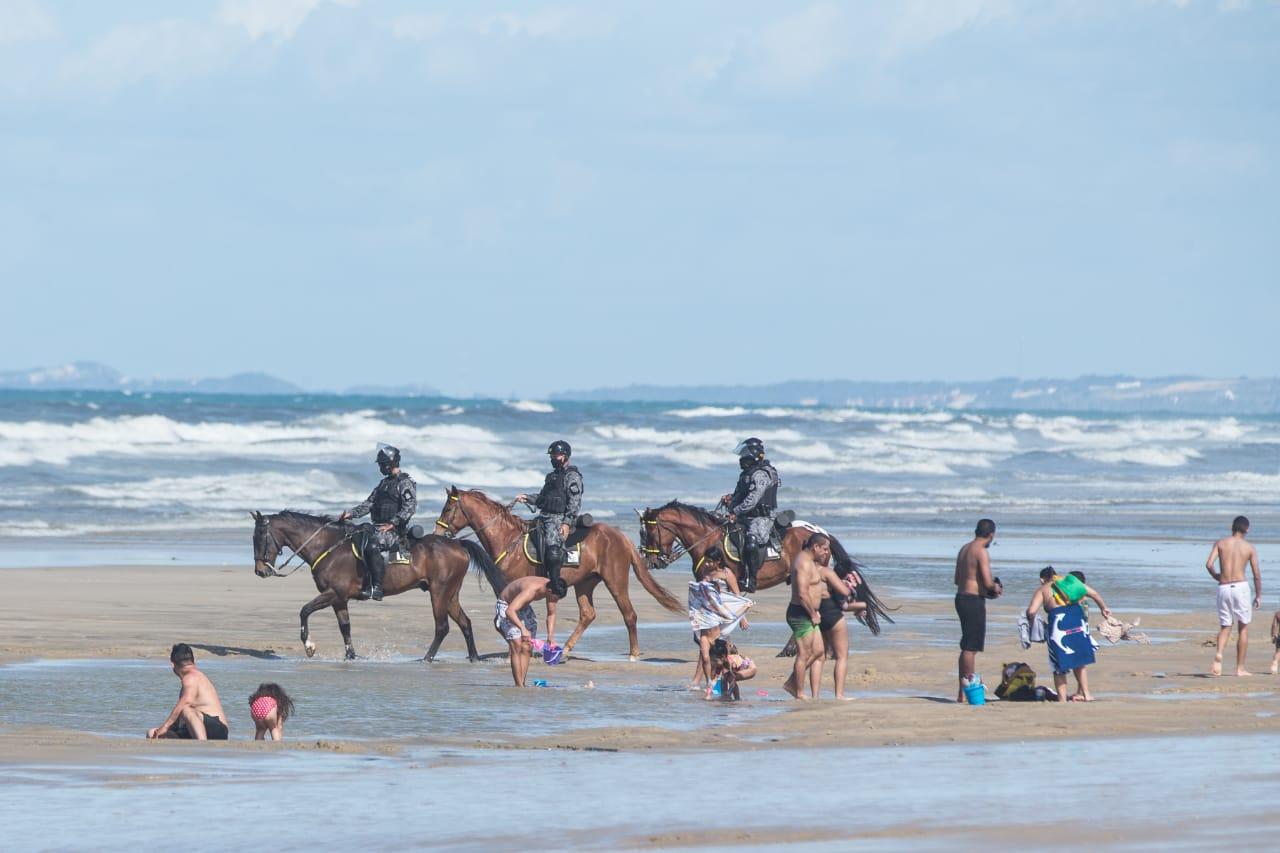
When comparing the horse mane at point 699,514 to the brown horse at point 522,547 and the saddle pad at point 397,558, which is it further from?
the saddle pad at point 397,558

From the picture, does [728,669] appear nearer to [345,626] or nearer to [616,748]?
[616,748]

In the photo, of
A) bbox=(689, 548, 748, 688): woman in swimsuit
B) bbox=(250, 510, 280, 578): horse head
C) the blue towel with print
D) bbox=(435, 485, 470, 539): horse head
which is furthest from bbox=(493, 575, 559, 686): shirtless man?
the blue towel with print

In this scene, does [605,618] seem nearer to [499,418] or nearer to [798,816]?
[798,816]

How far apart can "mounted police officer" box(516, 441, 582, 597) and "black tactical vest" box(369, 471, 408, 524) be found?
4.24ft

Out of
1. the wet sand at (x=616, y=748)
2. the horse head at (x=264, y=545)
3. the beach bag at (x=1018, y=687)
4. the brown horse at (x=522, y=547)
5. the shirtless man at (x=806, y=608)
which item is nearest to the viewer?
the wet sand at (x=616, y=748)

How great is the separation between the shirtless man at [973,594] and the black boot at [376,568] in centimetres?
629

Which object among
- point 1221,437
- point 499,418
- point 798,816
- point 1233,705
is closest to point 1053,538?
point 1233,705

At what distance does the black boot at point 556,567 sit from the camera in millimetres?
18406

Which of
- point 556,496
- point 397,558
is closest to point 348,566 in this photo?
point 397,558

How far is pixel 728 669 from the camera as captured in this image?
15.3m

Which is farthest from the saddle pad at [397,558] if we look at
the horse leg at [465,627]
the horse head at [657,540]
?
the horse head at [657,540]

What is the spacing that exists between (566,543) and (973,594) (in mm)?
4844

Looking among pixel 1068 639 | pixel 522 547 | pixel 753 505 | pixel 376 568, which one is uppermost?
pixel 753 505

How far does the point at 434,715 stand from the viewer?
47.7 feet
